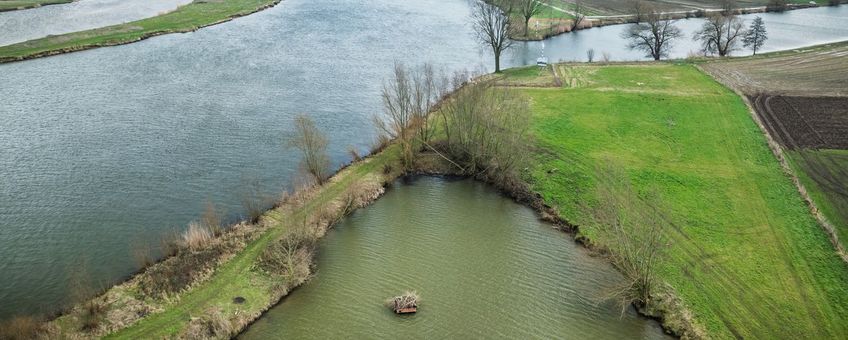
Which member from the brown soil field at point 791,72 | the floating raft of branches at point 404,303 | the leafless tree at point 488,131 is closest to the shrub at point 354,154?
the leafless tree at point 488,131

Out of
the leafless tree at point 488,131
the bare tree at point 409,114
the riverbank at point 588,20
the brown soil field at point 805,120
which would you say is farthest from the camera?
the riverbank at point 588,20

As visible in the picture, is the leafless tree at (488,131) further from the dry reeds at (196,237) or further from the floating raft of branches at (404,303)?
the dry reeds at (196,237)

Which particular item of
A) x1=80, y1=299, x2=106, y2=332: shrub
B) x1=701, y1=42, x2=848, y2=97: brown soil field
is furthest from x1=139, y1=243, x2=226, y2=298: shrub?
x1=701, y1=42, x2=848, y2=97: brown soil field

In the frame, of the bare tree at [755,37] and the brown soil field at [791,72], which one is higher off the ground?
the bare tree at [755,37]

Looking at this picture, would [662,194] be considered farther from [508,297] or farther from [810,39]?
[810,39]

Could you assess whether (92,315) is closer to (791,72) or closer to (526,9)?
(526,9)

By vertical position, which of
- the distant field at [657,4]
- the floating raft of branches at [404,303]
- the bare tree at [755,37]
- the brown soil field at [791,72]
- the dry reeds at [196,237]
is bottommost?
the floating raft of branches at [404,303]

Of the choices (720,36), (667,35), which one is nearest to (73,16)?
(667,35)
